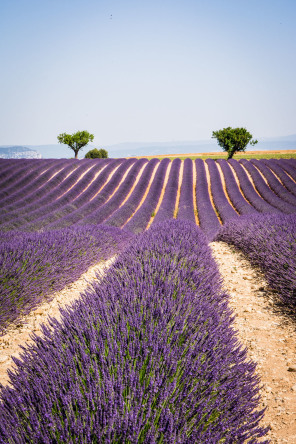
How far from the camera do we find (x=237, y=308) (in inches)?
A: 143

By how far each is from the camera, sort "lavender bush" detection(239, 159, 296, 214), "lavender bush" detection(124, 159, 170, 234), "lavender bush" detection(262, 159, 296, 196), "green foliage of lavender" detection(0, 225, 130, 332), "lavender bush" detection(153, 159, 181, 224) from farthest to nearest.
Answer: "lavender bush" detection(262, 159, 296, 196)
"lavender bush" detection(239, 159, 296, 214)
"lavender bush" detection(153, 159, 181, 224)
"lavender bush" detection(124, 159, 170, 234)
"green foliage of lavender" detection(0, 225, 130, 332)

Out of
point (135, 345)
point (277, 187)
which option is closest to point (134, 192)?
point (277, 187)

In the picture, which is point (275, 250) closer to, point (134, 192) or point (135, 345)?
point (135, 345)

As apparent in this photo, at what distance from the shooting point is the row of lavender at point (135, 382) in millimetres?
1125

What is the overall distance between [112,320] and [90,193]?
13230 mm

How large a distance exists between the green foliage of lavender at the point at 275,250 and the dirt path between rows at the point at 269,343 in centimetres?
22

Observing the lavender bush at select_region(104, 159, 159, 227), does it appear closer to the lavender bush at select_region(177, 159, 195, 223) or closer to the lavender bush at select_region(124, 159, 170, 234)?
the lavender bush at select_region(124, 159, 170, 234)

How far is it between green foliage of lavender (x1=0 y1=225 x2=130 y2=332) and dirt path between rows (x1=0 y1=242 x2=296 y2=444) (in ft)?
0.60

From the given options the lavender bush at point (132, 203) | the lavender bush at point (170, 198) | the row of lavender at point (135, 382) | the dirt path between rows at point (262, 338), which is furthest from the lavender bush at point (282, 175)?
the row of lavender at point (135, 382)

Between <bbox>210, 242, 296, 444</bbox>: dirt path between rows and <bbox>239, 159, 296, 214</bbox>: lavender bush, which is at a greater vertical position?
<bbox>239, 159, 296, 214</bbox>: lavender bush

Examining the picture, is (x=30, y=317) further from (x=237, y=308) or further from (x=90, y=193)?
(x=90, y=193)

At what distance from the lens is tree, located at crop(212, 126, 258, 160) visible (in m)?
27.8

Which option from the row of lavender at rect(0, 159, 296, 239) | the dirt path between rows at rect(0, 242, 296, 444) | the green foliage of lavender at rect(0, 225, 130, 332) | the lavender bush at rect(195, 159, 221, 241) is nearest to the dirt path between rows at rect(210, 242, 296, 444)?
the dirt path between rows at rect(0, 242, 296, 444)

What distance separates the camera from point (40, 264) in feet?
14.2
